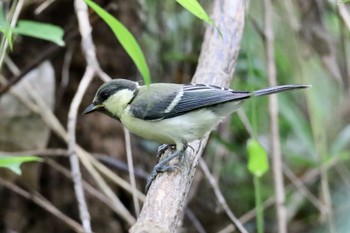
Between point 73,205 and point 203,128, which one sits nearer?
point 203,128

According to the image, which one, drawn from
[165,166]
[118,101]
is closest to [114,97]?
[118,101]

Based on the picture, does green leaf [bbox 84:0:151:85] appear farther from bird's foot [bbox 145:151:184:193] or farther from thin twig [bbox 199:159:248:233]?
thin twig [bbox 199:159:248:233]

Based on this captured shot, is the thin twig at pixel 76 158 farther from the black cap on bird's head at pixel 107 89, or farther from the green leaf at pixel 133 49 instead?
the green leaf at pixel 133 49

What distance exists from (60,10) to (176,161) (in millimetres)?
1555

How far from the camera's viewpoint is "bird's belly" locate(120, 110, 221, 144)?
2.41 metres

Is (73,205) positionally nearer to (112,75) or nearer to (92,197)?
(92,197)

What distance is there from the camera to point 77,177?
2191 mm

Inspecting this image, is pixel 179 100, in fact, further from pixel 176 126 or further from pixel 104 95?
pixel 104 95

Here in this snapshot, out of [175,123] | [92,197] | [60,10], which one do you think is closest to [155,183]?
[175,123]

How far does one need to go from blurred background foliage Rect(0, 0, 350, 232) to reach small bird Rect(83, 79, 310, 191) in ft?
2.25

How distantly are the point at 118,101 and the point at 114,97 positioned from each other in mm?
23

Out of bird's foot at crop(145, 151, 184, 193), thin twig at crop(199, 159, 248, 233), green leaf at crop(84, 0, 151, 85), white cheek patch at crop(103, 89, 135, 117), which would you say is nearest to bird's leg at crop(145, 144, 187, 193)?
bird's foot at crop(145, 151, 184, 193)

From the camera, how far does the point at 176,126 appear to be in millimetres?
2443

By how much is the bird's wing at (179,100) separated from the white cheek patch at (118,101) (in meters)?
0.04
